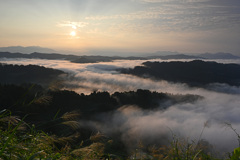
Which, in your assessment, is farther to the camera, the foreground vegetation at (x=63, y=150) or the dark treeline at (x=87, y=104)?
the dark treeline at (x=87, y=104)

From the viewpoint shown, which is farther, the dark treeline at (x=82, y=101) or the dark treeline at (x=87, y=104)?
the dark treeline at (x=82, y=101)

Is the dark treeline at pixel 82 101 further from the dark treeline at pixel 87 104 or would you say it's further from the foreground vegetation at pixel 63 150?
the foreground vegetation at pixel 63 150

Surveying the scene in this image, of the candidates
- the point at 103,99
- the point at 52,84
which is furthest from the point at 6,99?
the point at 52,84

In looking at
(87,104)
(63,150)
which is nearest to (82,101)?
(87,104)

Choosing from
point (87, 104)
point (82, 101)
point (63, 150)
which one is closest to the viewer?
point (63, 150)

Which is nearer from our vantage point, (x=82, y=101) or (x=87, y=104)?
(x=82, y=101)

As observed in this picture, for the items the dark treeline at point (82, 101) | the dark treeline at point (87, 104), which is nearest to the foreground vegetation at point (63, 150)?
the dark treeline at point (82, 101)

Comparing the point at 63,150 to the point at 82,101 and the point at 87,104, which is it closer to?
the point at 82,101

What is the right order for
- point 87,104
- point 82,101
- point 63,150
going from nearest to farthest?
point 63,150 < point 82,101 < point 87,104

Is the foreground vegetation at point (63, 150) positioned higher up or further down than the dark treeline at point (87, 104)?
higher up

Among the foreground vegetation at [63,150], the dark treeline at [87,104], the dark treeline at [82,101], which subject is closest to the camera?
the foreground vegetation at [63,150]

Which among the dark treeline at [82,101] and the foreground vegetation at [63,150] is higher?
the foreground vegetation at [63,150]

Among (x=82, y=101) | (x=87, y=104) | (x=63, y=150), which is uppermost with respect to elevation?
(x=63, y=150)

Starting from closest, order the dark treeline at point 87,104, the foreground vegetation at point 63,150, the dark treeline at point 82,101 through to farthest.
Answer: the foreground vegetation at point 63,150 < the dark treeline at point 87,104 < the dark treeline at point 82,101
